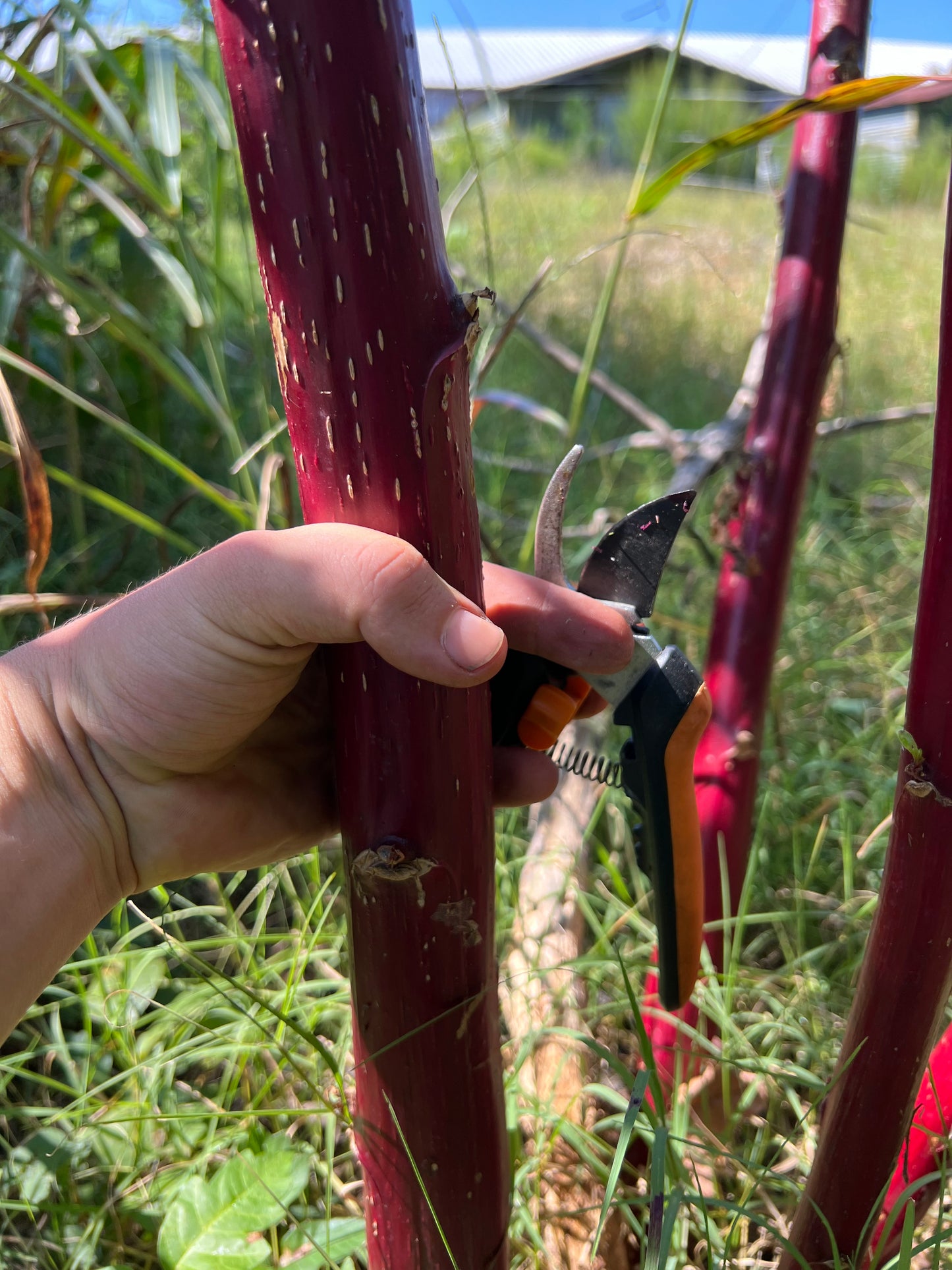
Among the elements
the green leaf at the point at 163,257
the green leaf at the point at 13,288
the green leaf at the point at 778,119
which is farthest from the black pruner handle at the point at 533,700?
the green leaf at the point at 13,288

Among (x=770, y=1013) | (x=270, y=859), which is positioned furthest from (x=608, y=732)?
(x=270, y=859)

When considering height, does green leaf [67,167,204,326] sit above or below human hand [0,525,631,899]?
above

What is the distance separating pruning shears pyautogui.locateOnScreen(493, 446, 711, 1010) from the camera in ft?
2.47

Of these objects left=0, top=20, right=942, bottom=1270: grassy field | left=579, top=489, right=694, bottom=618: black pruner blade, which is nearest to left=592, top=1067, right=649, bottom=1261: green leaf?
left=0, top=20, right=942, bottom=1270: grassy field

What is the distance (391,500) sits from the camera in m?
0.54

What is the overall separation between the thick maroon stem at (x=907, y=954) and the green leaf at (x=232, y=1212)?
1.45ft

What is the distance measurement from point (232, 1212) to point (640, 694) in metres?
0.59

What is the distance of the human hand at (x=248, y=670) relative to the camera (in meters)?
0.54

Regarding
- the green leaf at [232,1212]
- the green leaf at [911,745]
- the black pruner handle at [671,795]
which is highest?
the green leaf at [911,745]

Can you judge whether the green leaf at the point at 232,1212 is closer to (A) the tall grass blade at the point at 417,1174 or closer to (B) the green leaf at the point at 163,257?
(A) the tall grass blade at the point at 417,1174

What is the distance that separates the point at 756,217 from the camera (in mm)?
6418

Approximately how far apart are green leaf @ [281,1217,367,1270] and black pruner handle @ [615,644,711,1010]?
0.35 metres

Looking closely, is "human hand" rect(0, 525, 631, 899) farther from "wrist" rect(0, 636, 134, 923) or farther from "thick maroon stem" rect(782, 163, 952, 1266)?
"thick maroon stem" rect(782, 163, 952, 1266)

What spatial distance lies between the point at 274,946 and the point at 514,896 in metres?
0.36
